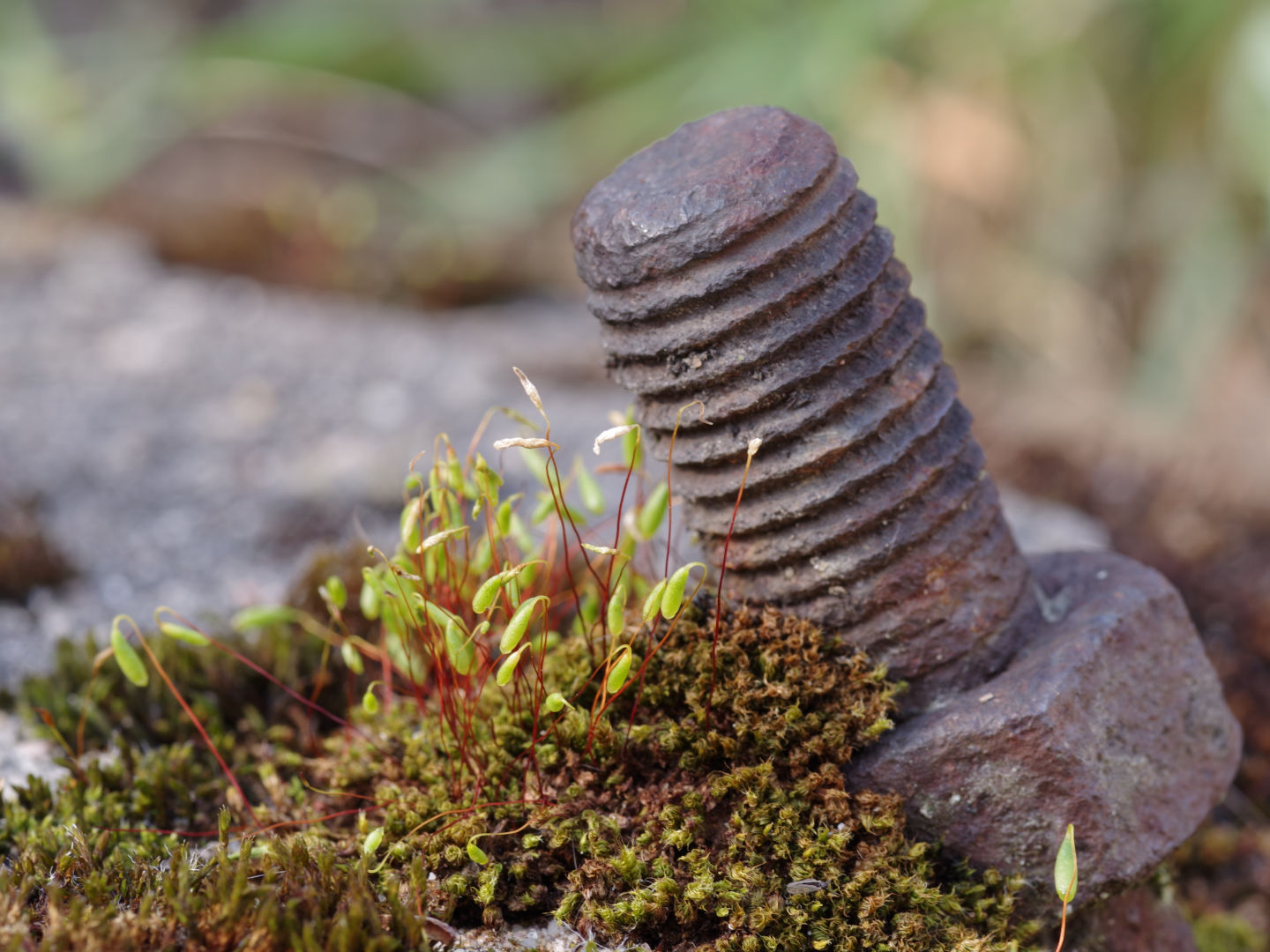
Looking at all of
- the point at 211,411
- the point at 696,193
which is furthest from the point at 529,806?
the point at 211,411

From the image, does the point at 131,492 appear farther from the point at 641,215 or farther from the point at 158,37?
the point at 158,37

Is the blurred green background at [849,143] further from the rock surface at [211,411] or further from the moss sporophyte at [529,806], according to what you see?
the moss sporophyte at [529,806]

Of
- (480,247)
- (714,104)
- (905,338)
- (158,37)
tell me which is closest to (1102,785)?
(905,338)

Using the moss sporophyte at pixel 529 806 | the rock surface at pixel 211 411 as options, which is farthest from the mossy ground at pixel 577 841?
the rock surface at pixel 211 411

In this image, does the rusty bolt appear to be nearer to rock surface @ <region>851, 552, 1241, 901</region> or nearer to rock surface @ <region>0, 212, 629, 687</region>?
rock surface @ <region>851, 552, 1241, 901</region>

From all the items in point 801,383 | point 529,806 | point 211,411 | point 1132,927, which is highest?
point 801,383

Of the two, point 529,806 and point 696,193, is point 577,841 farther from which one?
point 696,193

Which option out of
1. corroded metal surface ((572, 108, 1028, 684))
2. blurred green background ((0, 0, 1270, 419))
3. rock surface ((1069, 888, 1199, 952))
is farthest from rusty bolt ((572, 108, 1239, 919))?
blurred green background ((0, 0, 1270, 419))
